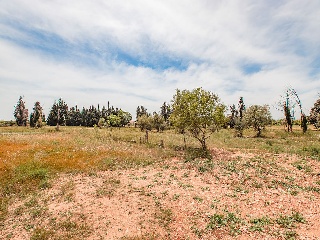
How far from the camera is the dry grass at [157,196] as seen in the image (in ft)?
47.6

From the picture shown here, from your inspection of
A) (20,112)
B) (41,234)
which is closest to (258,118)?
(41,234)

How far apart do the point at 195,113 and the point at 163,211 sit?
2125 cm

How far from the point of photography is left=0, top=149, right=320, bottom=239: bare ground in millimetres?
14258

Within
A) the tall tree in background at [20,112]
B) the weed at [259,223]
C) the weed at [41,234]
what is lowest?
the weed at [41,234]

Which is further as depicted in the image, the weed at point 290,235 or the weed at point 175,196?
the weed at point 175,196

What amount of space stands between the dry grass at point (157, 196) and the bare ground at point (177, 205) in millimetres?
64

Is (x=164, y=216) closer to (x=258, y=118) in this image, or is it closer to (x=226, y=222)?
(x=226, y=222)

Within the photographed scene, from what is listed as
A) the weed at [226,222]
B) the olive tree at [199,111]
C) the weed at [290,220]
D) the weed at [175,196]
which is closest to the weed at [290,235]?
the weed at [290,220]

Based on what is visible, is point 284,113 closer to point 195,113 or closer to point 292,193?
point 195,113

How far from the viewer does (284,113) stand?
70812 millimetres

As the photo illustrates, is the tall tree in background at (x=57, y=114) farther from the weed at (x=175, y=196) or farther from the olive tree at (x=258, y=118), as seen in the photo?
the weed at (x=175, y=196)

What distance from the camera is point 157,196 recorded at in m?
19.2

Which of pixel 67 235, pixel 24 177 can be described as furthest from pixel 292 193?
pixel 24 177

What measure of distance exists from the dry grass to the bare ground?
6cm
